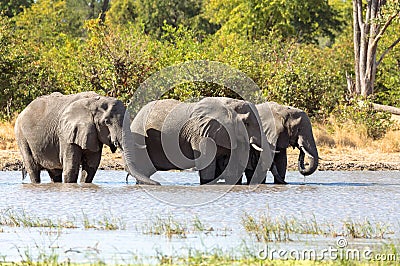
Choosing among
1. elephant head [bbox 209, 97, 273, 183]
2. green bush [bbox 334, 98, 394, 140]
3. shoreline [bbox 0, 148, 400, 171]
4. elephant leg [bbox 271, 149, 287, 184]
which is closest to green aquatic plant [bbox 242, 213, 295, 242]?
elephant head [bbox 209, 97, 273, 183]

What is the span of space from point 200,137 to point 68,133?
95.3 inches

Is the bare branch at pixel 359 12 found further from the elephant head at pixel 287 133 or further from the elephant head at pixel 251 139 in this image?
the elephant head at pixel 251 139

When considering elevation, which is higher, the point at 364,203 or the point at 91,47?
the point at 91,47

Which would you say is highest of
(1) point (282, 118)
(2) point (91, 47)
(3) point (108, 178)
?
(2) point (91, 47)

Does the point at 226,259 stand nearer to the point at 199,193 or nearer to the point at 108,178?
the point at 199,193

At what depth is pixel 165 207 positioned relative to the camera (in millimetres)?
13148

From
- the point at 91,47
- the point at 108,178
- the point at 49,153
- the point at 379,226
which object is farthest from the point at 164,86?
the point at 379,226

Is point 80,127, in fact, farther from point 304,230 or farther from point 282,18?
point 282,18

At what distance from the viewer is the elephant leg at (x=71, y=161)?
1563cm

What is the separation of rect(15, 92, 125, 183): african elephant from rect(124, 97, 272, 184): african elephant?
862mm

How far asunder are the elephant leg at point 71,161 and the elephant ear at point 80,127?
0.14 m

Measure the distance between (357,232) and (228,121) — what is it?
6.67 m

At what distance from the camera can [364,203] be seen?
13.6 m

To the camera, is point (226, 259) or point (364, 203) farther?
point (364, 203)
